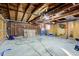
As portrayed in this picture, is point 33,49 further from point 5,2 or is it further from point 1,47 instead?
point 5,2

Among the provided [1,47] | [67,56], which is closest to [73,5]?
[67,56]

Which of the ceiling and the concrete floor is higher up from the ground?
the ceiling

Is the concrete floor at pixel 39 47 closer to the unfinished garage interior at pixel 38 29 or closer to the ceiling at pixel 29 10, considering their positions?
the unfinished garage interior at pixel 38 29

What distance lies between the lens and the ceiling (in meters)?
2.79

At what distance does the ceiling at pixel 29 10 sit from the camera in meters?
2.79

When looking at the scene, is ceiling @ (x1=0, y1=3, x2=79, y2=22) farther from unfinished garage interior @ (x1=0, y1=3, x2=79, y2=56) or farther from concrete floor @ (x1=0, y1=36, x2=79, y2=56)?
concrete floor @ (x1=0, y1=36, x2=79, y2=56)

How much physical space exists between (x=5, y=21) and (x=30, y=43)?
63cm

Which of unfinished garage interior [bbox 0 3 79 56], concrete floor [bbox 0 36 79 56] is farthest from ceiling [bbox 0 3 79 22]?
concrete floor [bbox 0 36 79 56]

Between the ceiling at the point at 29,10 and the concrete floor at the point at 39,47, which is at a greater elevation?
the ceiling at the point at 29,10

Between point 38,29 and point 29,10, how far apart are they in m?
0.41

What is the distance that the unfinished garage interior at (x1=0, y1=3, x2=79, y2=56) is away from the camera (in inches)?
112

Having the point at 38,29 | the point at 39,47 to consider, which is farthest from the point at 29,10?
the point at 39,47

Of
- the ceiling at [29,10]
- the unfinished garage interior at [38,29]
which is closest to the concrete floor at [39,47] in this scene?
the unfinished garage interior at [38,29]

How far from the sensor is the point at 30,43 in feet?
9.75
